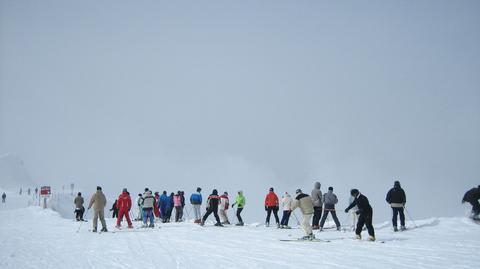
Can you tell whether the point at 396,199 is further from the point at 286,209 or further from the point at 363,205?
the point at 286,209

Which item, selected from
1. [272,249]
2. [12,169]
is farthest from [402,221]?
[12,169]

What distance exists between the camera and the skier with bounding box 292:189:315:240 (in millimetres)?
14180

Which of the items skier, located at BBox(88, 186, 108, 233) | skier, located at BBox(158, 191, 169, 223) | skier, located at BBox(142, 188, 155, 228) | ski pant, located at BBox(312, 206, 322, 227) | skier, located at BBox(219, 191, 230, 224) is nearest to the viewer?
skier, located at BBox(88, 186, 108, 233)

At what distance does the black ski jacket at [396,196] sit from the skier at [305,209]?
4.92 meters

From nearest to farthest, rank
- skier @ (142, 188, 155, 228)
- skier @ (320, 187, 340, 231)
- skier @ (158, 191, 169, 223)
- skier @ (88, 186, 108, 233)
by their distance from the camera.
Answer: skier @ (88, 186, 108, 233) < skier @ (320, 187, 340, 231) < skier @ (142, 188, 155, 228) < skier @ (158, 191, 169, 223)

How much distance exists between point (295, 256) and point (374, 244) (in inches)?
153

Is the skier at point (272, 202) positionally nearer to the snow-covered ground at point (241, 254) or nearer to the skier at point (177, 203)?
the skier at point (177, 203)

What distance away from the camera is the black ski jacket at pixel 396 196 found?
56.9 ft

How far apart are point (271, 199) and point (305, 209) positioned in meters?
7.19

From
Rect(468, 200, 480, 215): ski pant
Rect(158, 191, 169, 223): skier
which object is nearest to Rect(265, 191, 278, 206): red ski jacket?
Rect(158, 191, 169, 223): skier

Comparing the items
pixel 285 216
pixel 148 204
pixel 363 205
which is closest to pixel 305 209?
pixel 363 205

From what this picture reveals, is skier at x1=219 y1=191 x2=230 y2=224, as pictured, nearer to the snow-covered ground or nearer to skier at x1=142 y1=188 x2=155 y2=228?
skier at x1=142 y1=188 x2=155 y2=228

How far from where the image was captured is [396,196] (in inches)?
685

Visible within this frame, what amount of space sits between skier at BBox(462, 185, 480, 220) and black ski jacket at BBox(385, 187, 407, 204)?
2.99 meters
